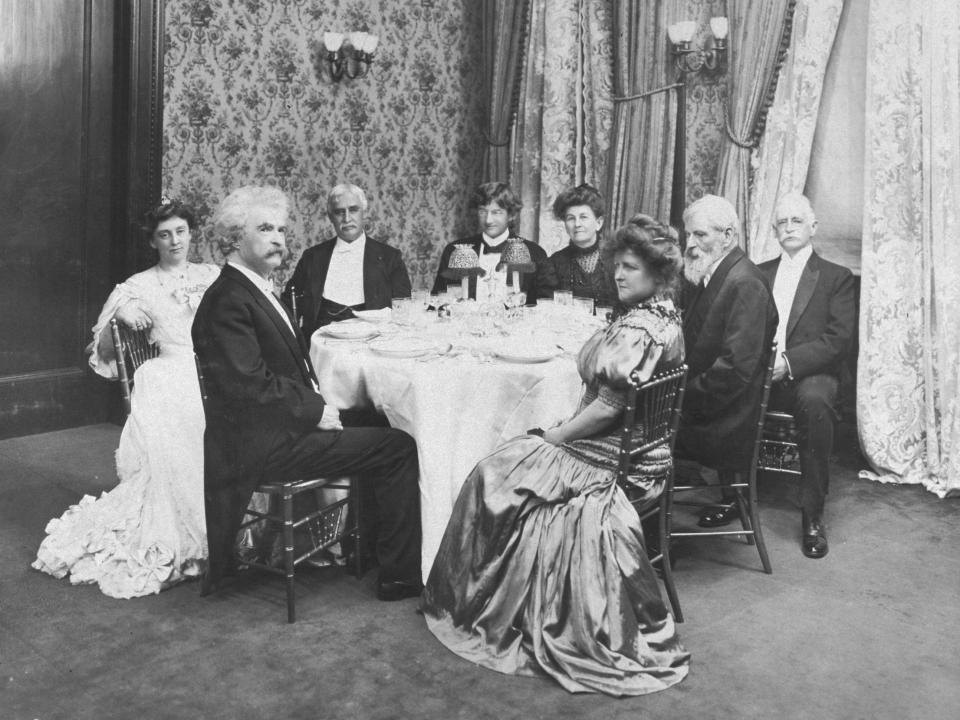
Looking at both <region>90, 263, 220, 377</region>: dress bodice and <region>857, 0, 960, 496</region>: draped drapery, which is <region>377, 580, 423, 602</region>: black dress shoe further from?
<region>857, 0, 960, 496</region>: draped drapery

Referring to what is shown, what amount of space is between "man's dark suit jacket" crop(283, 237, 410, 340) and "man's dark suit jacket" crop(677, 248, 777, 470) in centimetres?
183

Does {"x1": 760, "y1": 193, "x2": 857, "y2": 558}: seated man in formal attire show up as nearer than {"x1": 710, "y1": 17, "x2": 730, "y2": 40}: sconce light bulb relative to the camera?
Yes

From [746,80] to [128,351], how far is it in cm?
330

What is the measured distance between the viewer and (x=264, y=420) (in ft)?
9.89

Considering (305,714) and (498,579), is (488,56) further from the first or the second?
(305,714)

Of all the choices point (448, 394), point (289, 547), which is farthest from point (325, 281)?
point (289, 547)

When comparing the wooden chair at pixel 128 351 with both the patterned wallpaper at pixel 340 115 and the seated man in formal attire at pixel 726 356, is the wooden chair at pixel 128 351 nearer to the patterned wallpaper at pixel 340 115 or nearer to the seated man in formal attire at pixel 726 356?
the patterned wallpaper at pixel 340 115

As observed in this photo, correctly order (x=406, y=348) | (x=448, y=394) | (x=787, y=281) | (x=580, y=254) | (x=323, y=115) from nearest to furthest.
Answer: (x=448, y=394) → (x=406, y=348) → (x=787, y=281) → (x=580, y=254) → (x=323, y=115)

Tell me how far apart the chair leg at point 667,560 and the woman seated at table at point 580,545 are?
0.58ft

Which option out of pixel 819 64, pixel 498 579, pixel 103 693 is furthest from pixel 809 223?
pixel 103 693

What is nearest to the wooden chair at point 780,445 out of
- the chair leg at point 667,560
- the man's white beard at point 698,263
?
the man's white beard at point 698,263

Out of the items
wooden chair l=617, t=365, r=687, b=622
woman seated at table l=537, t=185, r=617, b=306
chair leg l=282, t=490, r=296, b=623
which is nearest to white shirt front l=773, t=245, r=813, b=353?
woman seated at table l=537, t=185, r=617, b=306

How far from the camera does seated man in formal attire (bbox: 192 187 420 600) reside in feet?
9.78

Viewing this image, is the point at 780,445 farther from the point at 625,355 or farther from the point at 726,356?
the point at 625,355
